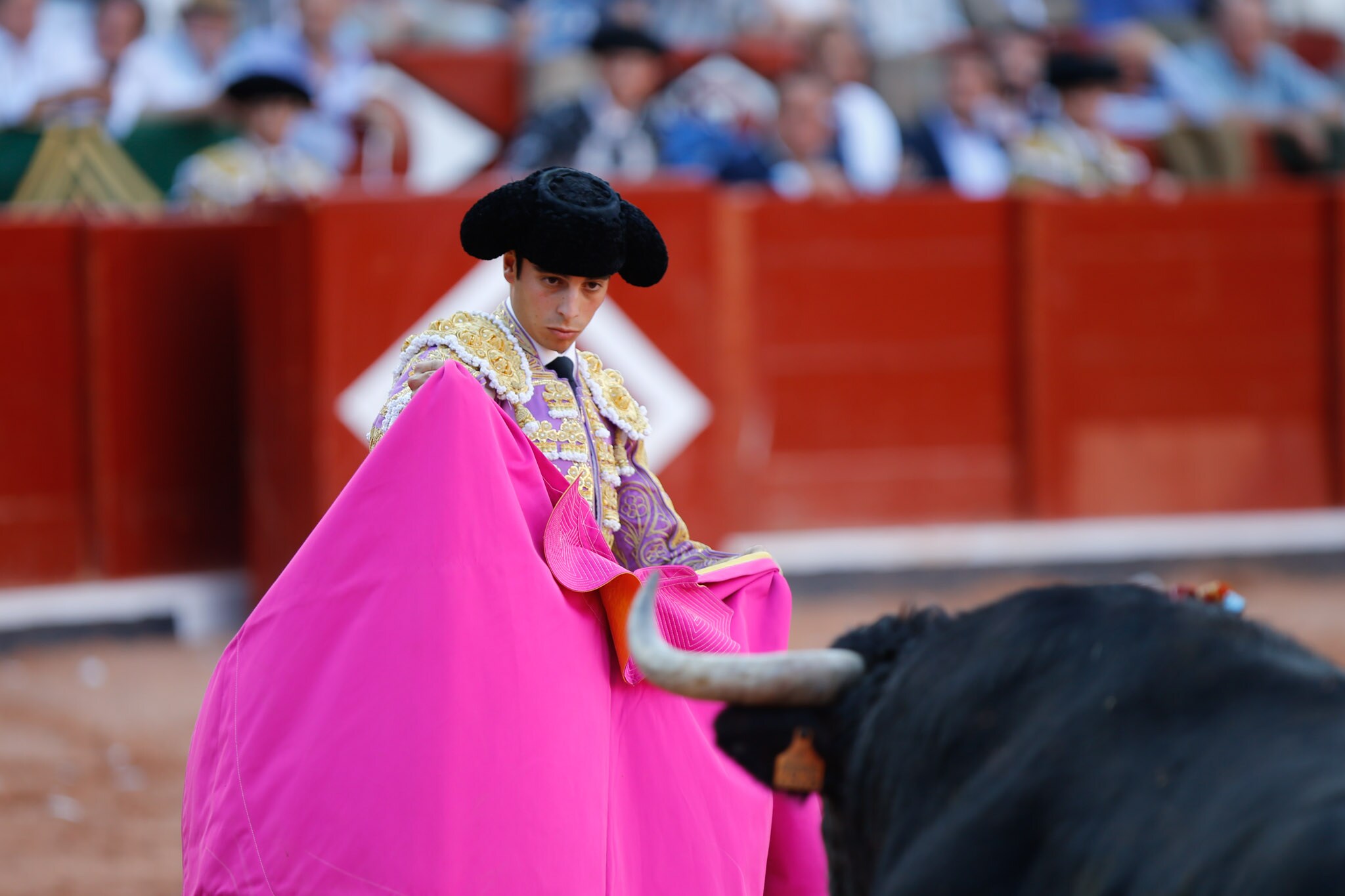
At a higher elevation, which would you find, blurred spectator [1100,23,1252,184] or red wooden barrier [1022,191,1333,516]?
blurred spectator [1100,23,1252,184]

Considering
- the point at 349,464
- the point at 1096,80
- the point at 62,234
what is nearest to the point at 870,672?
the point at 349,464

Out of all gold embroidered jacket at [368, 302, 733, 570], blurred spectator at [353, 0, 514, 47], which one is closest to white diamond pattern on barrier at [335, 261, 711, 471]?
blurred spectator at [353, 0, 514, 47]

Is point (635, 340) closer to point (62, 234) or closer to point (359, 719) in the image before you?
point (62, 234)

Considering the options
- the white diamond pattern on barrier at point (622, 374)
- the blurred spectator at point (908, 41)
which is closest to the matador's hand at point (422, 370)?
the white diamond pattern on barrier at point (622, 374)

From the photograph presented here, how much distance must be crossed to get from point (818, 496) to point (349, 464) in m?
1.95

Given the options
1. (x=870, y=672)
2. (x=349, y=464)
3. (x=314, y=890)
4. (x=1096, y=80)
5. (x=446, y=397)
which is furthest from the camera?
(x=1096, y=80)

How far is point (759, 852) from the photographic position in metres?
2.30

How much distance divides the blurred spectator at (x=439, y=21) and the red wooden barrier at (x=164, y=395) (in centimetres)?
225

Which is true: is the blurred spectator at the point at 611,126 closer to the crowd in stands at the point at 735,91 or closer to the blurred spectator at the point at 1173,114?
the crowd in stands at the point at 735,91

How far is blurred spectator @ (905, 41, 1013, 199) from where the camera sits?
7.07 meters

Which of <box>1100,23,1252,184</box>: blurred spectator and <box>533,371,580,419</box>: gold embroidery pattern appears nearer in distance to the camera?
<box>533,371,580,419</box>: gold embroidery pattern

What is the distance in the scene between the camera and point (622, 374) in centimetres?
557

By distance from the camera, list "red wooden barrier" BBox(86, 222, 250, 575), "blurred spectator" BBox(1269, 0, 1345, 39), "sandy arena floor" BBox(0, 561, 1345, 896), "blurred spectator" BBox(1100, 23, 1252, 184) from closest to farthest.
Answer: "sandy arena floor" BBox(0, 561, 1345, 896)
"red wooden barrier" BBox(86, 222, 250, 575)
"blurred spectator" BBox(1100, 23, 1252, 184)
"blurred spectator" BBox(1269, 0, 1345, 39)

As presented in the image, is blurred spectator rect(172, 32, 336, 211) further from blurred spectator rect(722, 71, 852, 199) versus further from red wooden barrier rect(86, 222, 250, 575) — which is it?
blurred spectator rect(722, 71, 852, 199)
